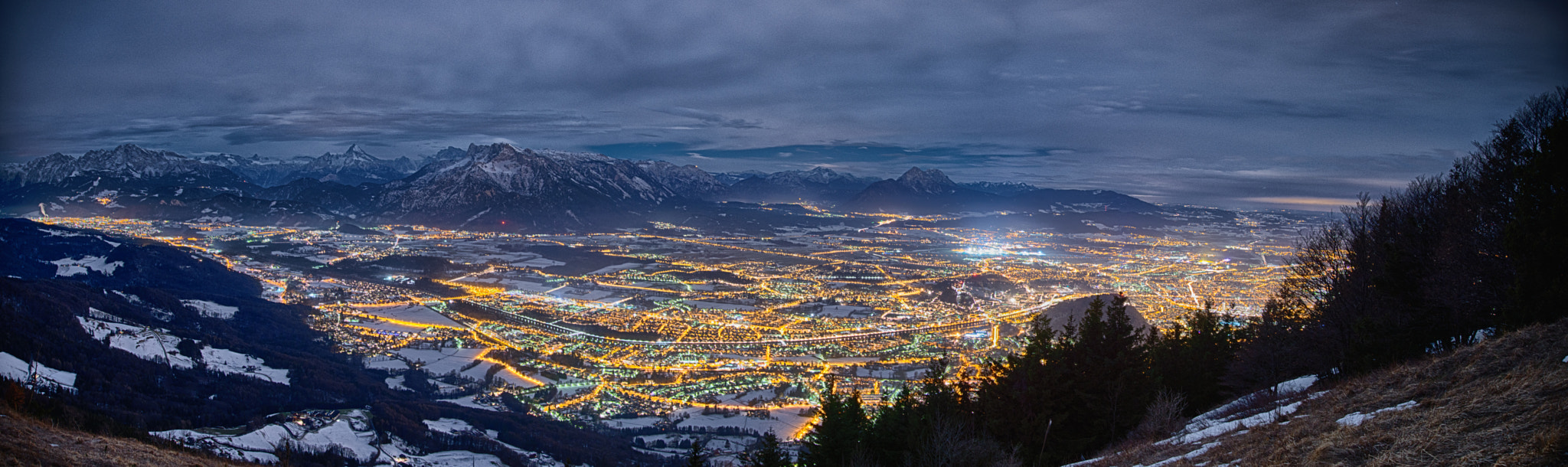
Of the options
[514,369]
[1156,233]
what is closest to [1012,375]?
[514,369]

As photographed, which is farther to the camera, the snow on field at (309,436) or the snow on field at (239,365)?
the snow on field at (239,365)

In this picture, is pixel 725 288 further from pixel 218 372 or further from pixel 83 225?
pixel 83 225

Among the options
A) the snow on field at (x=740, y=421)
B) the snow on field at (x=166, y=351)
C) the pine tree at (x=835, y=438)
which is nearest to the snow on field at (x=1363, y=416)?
the pine tree at (x=835, y=438)

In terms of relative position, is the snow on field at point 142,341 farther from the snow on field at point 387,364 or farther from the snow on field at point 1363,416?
the snow on field at point 1363,416

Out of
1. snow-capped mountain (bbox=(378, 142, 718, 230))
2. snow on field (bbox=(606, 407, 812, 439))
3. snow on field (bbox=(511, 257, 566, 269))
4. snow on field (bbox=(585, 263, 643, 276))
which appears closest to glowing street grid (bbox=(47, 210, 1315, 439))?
snow on field (bbox=(606, 407, 812, 439))

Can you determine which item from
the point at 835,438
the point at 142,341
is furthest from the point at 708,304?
the point at 835,438

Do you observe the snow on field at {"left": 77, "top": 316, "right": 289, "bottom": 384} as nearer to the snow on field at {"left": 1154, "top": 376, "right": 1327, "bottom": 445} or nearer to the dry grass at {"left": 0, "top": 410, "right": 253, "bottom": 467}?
the dry grass at {"left": 0, "top": 410, "right": 253, "bottom": 467}
